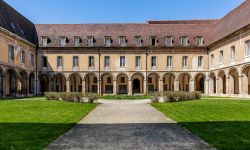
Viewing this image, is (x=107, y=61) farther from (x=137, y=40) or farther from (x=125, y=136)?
(x=125, y=136)

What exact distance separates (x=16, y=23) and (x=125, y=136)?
2774 centimetres

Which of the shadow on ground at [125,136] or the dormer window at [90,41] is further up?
the dormer window at [90,41]

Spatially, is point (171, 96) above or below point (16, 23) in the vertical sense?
below

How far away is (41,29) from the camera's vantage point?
38500 millimetres

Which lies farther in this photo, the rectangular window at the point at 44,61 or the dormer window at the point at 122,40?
the dormer window at the point at 122,40

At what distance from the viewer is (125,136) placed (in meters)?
7.57

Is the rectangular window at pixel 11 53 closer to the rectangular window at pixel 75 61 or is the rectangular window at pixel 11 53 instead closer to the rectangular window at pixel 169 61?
the rectangular window at pixel 75 61

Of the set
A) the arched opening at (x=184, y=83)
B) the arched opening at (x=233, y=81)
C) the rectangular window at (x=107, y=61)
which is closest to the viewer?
the arched opening at (x=233, y=81)

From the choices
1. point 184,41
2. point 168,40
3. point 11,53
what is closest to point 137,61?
point 168,40

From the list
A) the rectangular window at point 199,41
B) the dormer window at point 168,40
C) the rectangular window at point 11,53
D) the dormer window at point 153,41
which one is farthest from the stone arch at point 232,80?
the rectangular window at point 11,53

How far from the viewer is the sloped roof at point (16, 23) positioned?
28594mm

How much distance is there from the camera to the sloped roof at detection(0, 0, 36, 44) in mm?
28594

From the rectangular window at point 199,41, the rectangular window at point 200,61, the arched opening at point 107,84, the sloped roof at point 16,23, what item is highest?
the sloped roof at point 16,23

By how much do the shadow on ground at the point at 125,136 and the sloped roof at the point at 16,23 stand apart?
20.9 meters
